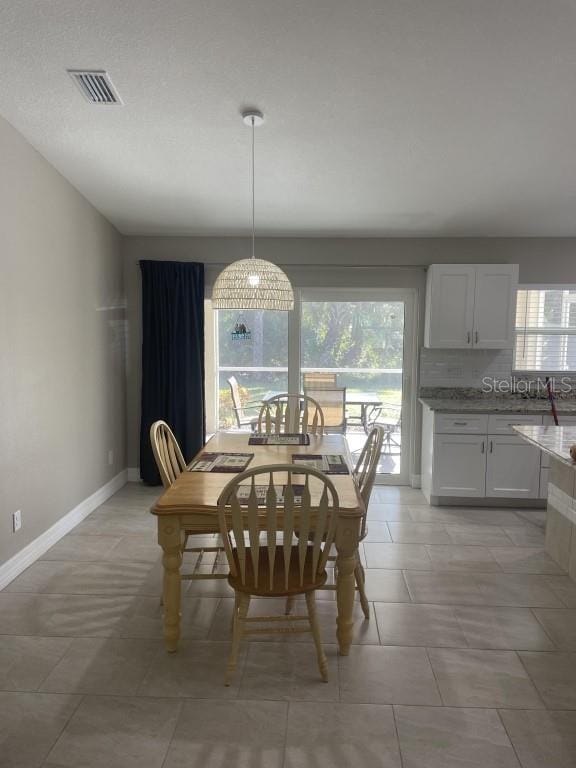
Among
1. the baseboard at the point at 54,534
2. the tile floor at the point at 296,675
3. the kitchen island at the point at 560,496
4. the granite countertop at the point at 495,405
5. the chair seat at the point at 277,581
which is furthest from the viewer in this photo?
the granite countertop at the point at 495,405

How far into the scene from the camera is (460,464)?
14.0ft

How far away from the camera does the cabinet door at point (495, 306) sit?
4.31m

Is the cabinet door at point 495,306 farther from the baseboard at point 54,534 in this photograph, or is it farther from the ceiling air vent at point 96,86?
the baseboard at point 54,534

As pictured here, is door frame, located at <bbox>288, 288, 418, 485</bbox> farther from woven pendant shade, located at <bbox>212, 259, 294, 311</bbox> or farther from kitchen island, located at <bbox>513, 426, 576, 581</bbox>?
woven pendant shade, located at <bbox>212, 259, 294, 311</bbox>

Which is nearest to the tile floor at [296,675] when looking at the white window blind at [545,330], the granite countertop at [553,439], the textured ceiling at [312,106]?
the granite countertop at [553,439]

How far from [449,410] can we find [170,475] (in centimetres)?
243

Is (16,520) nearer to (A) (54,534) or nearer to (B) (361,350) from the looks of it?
(A) (54,534)

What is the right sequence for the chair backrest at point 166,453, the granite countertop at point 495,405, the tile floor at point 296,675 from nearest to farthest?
the tile floor at point 296,675 < the chair backrest at point 166,453 < the granite countertop at point 495,405

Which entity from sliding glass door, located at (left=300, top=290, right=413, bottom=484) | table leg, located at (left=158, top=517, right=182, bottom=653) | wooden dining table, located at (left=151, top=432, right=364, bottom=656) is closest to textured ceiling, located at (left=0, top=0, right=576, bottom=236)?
sliding glass door, located at (left=300, top=290, right=413, bottom=484)

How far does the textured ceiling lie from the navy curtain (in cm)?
62

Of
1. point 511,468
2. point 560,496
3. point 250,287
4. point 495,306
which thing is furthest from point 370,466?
point 495,306

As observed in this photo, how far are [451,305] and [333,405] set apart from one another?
54.9 inches

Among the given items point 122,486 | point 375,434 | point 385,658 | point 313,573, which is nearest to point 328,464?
point 375,434

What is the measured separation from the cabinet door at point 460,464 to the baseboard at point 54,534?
284 centimetres
